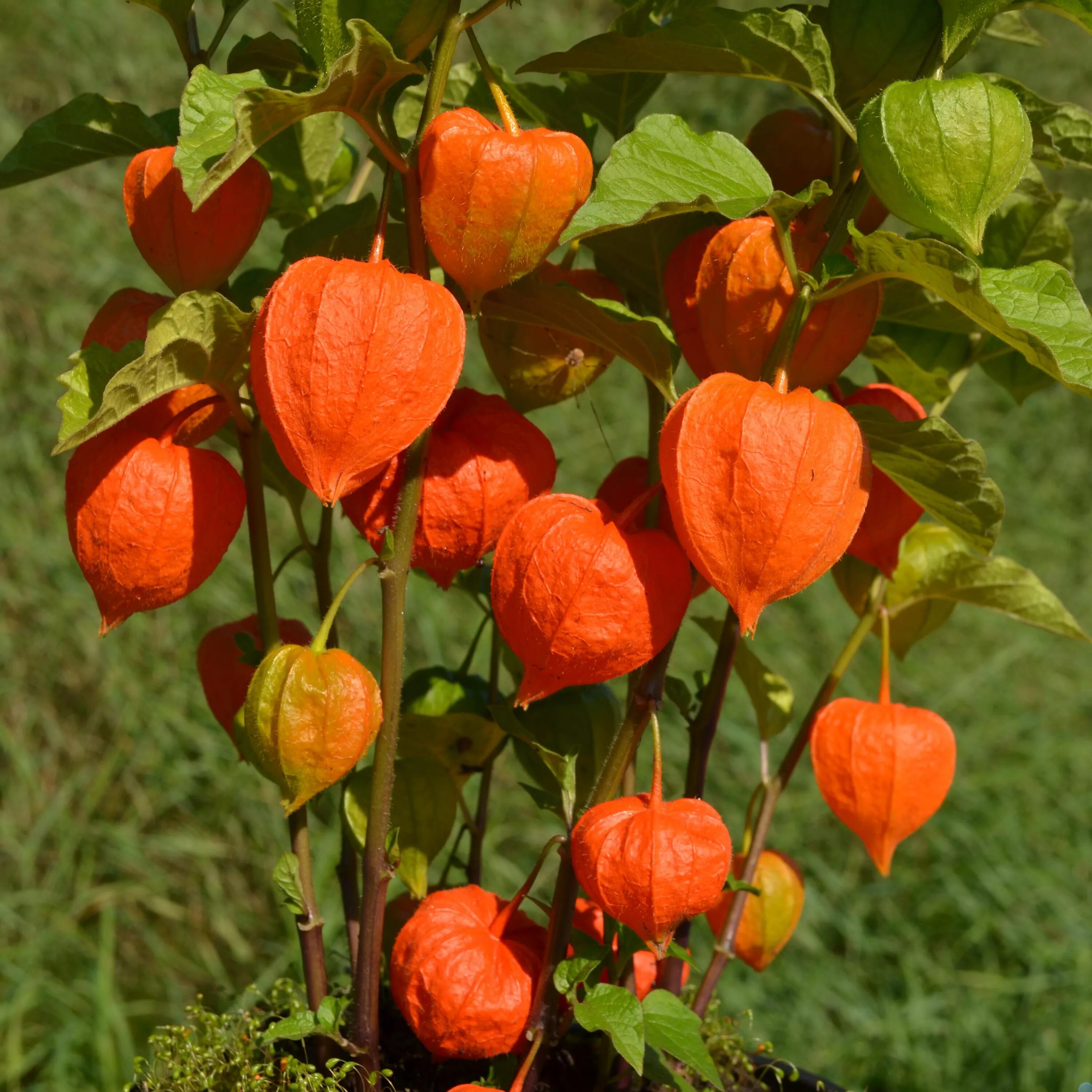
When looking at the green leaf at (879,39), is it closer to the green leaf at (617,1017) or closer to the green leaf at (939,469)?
the green leaf at (939,469)

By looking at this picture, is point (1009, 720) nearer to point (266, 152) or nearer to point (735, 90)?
point (735, 90)

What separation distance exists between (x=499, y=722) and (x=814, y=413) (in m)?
0.21

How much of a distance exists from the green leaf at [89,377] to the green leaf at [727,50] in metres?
0.18

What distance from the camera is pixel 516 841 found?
1796 mm

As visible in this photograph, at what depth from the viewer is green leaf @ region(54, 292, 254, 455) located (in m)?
0.38

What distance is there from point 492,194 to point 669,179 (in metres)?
0.06

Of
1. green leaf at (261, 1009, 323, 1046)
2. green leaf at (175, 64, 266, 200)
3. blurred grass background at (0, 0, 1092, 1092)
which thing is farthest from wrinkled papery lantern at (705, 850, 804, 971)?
blurred grass background at (0, 0, 1092, 1092)

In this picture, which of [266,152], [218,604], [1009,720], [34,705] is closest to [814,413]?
[266,152]

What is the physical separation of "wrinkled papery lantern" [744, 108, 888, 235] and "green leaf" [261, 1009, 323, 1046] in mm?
398

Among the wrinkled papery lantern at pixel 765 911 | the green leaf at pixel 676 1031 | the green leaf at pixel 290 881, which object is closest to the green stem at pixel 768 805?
the wrinkled papery lantern at pixel 765 911

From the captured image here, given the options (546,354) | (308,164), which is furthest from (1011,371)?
(308,164)

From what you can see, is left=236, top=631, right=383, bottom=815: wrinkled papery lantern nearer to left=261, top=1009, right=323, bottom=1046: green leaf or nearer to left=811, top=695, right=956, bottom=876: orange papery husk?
left=261, top=1009, right=323, bottom=1046: green leaf

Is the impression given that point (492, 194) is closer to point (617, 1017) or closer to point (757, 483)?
point (757, 483)

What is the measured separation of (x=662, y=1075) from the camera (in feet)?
1.69
